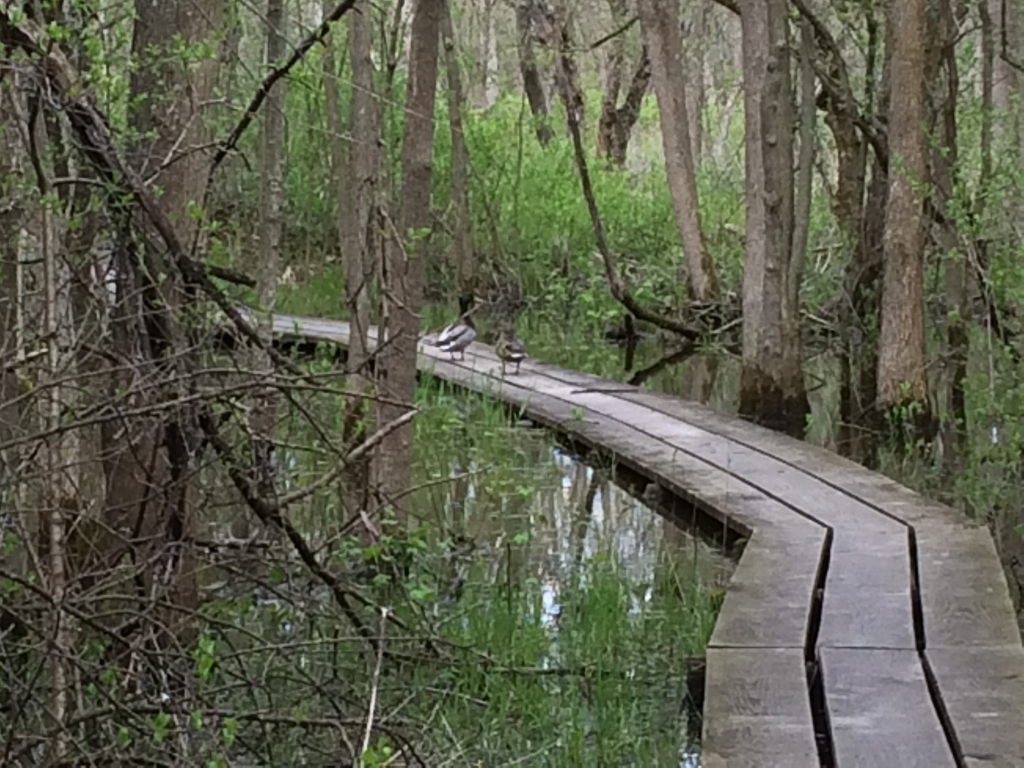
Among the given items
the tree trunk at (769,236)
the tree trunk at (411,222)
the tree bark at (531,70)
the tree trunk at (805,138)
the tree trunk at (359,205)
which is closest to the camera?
the tree trunk at (411,222)

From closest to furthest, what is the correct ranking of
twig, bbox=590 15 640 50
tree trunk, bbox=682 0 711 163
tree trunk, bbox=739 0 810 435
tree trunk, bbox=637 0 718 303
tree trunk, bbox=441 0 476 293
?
tree trunk, bbox=739 0 810 435 < tree trunk, bbox=637 0 718 303 < tree trunk, bbox=441 0 476 293 < twig, bbox=590 15 640 50 < tree trunk, bbox=682 0 711 163

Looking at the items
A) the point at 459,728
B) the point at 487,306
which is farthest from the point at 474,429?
the point at 487,306

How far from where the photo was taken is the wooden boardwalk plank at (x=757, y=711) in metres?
4.05

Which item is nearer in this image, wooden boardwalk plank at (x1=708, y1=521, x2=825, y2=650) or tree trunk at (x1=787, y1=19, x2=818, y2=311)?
wooden boardwalk plank at (x1=708, y1=521, x2=825, y2=650)

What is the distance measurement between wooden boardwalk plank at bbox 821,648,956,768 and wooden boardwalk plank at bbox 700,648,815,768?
3.5 inches

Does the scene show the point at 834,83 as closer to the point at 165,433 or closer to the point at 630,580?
the point at 630,580

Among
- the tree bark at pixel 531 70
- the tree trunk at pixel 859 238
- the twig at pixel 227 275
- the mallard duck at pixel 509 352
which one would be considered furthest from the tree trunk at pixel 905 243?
the tree bark at pixel 531 70

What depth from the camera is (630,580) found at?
22.5 ft

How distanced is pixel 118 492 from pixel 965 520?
394 cm

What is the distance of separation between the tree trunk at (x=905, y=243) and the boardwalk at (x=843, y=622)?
1345 millimetres

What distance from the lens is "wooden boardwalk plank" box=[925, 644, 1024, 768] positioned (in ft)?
13.2

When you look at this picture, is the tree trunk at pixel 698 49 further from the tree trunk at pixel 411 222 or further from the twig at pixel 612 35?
the tree trunk at pixel 411 222

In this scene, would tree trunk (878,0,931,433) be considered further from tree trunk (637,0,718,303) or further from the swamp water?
tree trunk (637,0,718,303)

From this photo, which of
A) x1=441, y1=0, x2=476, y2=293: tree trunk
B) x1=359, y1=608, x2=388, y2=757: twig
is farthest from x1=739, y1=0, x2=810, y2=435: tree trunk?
x1=359, y1=608, x2=388, y2=757: twig
